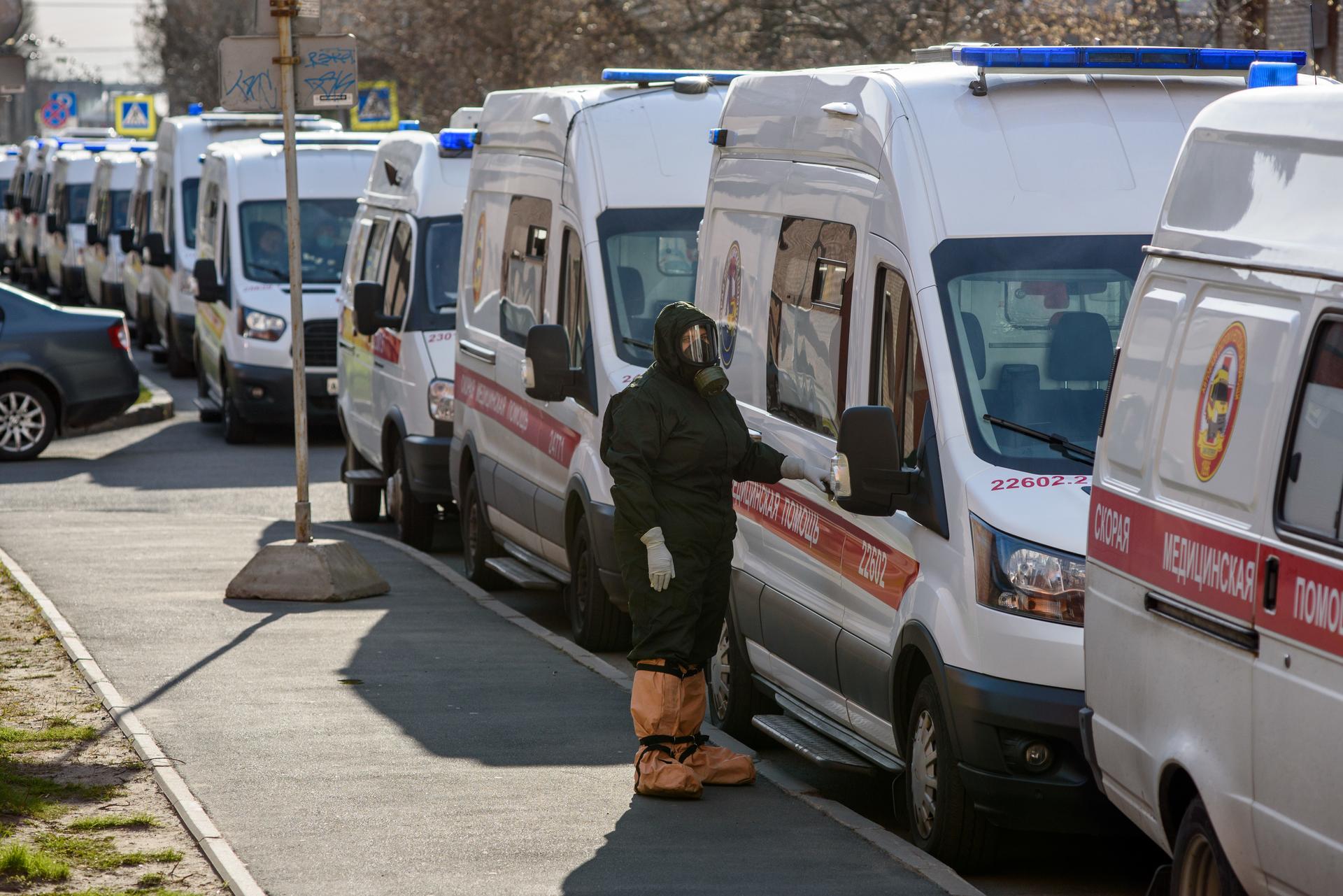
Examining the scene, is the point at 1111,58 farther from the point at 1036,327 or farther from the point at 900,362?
the point at 900,362

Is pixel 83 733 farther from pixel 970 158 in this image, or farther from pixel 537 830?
pixel 970 158

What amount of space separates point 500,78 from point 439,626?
66.6 feet

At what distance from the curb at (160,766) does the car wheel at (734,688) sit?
217 centimetres

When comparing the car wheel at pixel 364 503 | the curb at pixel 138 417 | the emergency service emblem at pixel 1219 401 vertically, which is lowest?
the curb at pixel 138 417

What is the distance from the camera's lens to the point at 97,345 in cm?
2038

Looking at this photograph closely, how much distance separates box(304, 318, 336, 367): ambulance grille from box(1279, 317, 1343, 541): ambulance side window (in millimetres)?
15675

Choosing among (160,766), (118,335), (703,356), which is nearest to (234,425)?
(118,335)

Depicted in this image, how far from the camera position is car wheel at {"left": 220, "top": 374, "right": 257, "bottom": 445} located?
69.5 feet

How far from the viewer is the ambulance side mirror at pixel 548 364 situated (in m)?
10.1

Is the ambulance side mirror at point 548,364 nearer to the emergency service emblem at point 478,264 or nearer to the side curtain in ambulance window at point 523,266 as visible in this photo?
the side curtain in ambulance window at point 523,266

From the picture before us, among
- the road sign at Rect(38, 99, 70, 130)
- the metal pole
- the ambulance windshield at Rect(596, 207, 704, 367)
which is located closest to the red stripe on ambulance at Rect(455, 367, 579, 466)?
the ambulance windshield at Rect(596, 207, 704, 367)

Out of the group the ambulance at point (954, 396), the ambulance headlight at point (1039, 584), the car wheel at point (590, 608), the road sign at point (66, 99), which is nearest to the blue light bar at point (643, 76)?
the car wheel at point (590, 608)

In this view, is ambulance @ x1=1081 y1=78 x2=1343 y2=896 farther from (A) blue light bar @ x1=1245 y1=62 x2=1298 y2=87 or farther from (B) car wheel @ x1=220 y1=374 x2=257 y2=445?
(B) car wheel @ x1=220 y1=374 x2=257 y2=445

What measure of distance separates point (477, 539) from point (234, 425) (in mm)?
8931
